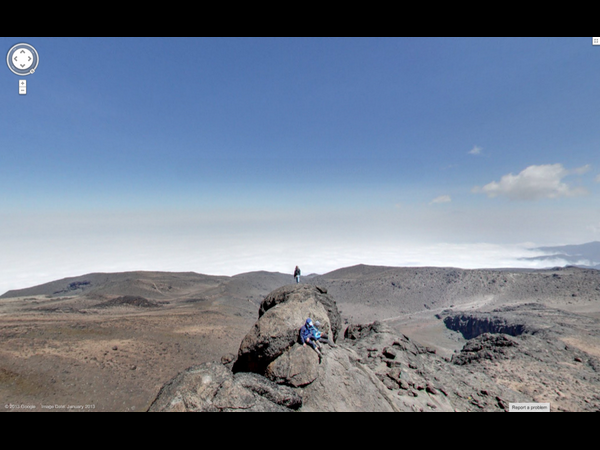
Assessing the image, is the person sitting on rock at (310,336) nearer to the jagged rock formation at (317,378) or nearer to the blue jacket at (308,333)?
the blue jacket at (308,333)

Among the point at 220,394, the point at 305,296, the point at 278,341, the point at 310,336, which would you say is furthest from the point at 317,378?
the point at 305,296

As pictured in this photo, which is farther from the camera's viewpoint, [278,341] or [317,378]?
[278,341]

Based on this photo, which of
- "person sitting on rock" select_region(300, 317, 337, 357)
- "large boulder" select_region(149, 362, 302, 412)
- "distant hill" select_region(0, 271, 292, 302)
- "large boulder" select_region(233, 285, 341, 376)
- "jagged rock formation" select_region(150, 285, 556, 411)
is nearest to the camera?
"large boulder" select_region(149, 362, 302, 412)

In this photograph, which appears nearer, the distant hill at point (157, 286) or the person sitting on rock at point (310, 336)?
the person sitting on rock at point (310, 336)

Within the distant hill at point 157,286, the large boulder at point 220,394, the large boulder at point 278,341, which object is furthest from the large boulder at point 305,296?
the distant hill at point 157,286

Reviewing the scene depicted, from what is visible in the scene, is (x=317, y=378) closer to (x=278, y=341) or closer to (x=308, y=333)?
(x=308, y=333)

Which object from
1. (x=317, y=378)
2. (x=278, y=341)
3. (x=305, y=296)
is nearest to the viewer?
(x=317, y=378)

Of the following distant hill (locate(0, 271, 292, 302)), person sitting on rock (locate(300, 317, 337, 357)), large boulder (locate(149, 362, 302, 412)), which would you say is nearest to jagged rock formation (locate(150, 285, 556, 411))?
large boulder (locate(149, 362, 302, 412))

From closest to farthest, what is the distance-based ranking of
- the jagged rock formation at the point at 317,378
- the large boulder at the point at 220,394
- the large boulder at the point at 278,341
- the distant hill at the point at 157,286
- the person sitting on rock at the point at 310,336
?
the large boulder at the point at 220,394
the jagged rock formation at the point at 317,378
the large boulder at the point at 278,341
the person sitting on rock at the point at 310,336
the distant hill at the point at 157,286

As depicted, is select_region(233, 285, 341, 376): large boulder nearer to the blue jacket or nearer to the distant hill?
the blue jacket

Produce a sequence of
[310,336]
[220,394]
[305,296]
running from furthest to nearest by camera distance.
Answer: [305,296] → [310,336] → [220,394]
